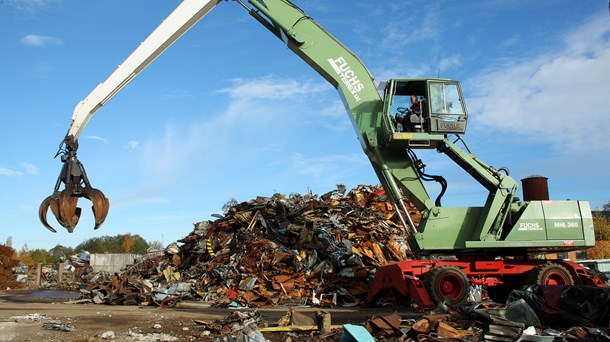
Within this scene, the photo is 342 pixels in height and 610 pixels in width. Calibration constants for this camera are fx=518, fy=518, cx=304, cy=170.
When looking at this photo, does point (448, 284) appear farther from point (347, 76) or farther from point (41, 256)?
point (41, 256)

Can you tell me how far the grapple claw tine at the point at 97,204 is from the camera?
31.2 feet

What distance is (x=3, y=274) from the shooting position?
2758 centimetres

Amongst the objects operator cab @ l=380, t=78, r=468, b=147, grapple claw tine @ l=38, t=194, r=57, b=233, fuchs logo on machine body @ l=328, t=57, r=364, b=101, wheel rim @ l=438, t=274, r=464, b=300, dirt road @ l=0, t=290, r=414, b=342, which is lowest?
dirt road @ l=0, t=290, r=414, b=342

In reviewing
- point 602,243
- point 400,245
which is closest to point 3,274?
point 400,245

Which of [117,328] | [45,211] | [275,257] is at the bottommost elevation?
[117,328]

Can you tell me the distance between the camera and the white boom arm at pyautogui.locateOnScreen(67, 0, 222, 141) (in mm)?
10711

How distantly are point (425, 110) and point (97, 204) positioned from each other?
683 cm

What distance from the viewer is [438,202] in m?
11.2

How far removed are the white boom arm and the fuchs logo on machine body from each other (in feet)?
10.4

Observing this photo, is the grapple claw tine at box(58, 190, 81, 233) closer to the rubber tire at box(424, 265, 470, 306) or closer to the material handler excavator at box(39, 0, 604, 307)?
the material handler excavator at box(39, 0, 604, 307)

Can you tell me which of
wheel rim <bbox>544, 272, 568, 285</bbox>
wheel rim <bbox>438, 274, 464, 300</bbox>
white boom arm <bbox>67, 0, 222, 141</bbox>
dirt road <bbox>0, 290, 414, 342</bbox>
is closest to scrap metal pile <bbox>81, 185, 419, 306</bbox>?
dirt road <bbox>0, 290, 414, 342</bbox>

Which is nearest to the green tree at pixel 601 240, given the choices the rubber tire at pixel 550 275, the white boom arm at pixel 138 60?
the rubber tire at pixel 550 275

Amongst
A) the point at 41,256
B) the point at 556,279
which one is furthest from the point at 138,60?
the point at 41,256

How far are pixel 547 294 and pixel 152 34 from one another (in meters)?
8.97
